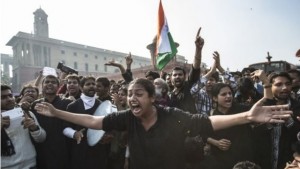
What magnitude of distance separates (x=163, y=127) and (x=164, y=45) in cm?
470

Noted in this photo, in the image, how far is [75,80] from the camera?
18.5 ft

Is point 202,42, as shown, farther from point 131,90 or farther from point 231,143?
point 131,90

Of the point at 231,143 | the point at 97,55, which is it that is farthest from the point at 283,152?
the point at 97,55

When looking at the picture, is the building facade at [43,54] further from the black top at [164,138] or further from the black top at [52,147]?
the black top at [164,138]

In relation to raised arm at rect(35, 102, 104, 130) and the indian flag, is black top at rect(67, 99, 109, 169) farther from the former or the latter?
the indian flag

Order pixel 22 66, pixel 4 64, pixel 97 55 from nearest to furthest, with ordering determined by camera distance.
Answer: pixel 22 66 → pixel 97 55 → pixel 4 64

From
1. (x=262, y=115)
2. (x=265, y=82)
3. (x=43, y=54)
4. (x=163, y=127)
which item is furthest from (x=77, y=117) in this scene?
(x=43, y=54)

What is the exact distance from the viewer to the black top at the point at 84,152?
4312 mm

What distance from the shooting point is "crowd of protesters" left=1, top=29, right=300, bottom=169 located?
2.75 metres

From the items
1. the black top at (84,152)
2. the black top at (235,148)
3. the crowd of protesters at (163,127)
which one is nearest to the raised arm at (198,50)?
the crowd of protesters at (163,127)

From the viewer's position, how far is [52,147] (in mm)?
4094

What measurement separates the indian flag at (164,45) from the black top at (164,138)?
4.17 meters

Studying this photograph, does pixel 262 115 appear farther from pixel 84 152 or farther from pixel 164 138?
pixel 84 152

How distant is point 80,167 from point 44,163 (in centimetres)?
51
